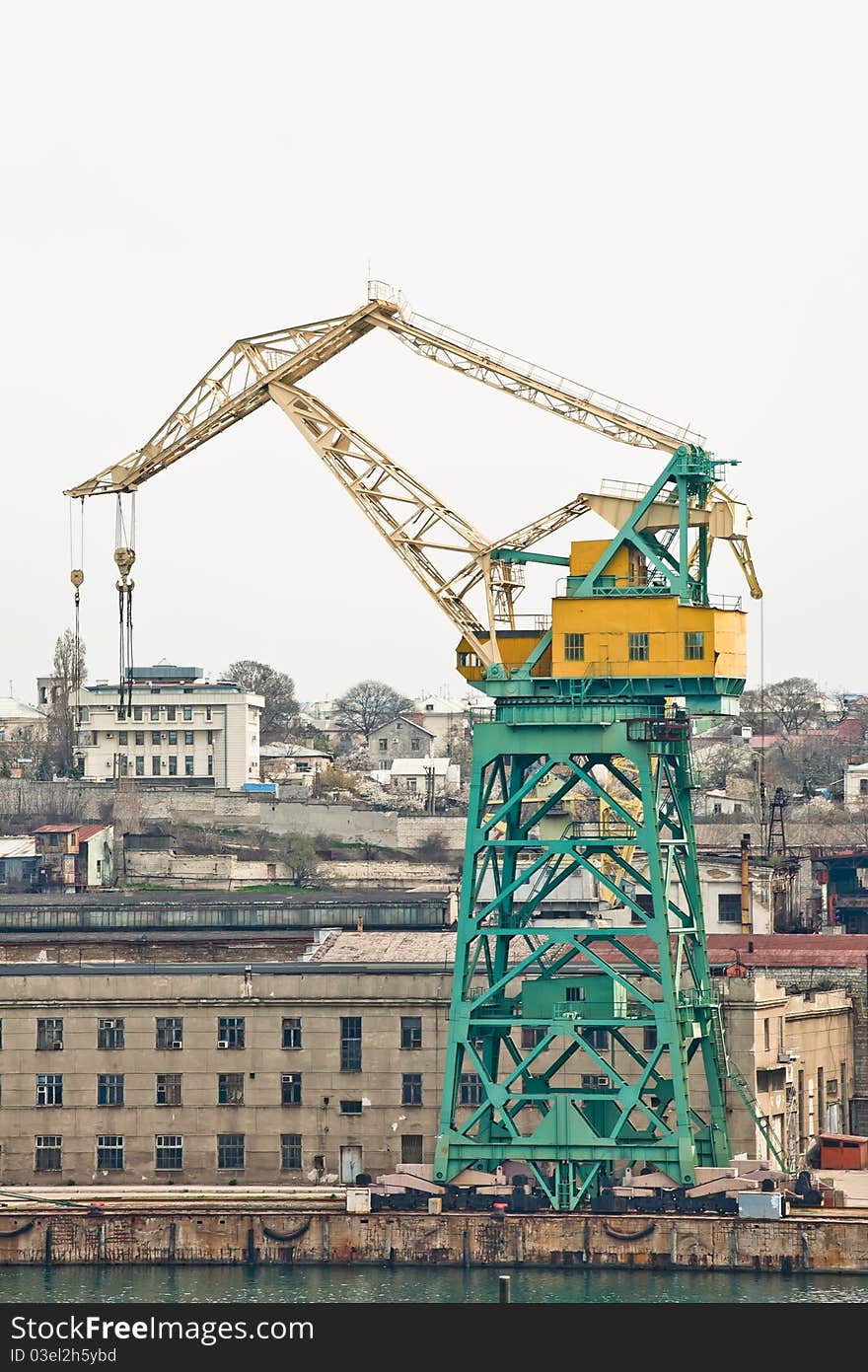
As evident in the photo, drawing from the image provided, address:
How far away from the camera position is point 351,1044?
6750cm

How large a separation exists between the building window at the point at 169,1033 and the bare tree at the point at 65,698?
92.4 meters

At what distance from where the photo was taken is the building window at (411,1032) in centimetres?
6762

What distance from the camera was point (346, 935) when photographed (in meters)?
81.1

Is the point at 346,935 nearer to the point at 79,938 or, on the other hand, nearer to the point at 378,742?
the point at 79,938

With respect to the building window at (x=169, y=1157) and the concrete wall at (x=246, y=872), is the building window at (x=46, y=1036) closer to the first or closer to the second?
the building window at (x=169, y=1157)

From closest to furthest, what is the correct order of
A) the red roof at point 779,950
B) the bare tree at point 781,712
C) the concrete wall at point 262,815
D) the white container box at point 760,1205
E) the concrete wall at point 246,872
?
the white container box at point 760,1205, the red roof at point 779,950, the concrete wall at point 246,872, the concrete wall at point 262,815, the bare tree at point 781,712

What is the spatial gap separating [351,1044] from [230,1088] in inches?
111

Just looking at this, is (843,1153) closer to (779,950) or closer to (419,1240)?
(779,950)

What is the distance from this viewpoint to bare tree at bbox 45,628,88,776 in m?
160

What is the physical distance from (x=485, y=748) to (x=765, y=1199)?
10618 mm

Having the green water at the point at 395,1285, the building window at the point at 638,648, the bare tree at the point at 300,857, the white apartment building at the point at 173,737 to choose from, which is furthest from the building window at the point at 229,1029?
the white apartment building at the point at 173,737

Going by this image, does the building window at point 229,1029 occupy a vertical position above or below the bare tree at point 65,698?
below

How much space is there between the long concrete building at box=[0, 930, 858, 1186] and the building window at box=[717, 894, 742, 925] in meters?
28.7

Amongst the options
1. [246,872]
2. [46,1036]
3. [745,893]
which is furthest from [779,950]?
[246,872]
